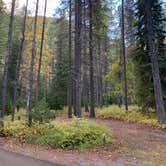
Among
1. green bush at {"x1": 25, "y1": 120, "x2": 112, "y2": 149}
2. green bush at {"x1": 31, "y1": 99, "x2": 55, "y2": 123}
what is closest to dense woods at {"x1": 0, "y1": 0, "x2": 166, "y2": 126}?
green bush at {"x1": 31, "y1": 99, "x2": 55, "y2": 123}

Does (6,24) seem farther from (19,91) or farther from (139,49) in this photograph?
(139,49)

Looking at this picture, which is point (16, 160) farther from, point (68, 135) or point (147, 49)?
point (147, 49)

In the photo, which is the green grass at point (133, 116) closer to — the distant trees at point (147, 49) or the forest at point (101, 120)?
the forest at point (101, 120)

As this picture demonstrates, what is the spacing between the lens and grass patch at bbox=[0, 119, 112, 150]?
30.6 ft

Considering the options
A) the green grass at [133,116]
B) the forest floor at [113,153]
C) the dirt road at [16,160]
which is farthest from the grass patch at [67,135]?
the green grass at [133,116]

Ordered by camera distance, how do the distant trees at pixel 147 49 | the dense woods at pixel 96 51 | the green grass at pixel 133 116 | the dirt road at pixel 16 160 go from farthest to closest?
the distant trees at pixel 147 49
the green grass at pixel 133 116
the dense woods at pixel 96 51
the dirt road at pixel 16 160

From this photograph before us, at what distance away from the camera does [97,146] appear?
930 centimetres

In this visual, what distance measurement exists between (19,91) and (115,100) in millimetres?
13812

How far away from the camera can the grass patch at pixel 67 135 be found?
9328 mm

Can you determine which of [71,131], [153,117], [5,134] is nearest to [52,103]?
[153,117]

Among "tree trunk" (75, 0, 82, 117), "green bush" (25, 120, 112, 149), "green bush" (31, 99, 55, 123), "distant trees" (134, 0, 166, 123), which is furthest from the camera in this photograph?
"distant trees" (134, 0, 166, 123)

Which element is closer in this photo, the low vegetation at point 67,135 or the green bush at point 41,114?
the low vegetation at point 67,135

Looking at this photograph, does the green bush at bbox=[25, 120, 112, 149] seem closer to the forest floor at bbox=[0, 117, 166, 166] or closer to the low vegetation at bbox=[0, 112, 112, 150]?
the low vegetation at bbox=[0, 112, 112, 150]

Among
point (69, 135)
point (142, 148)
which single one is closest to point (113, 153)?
point (142, 148)
